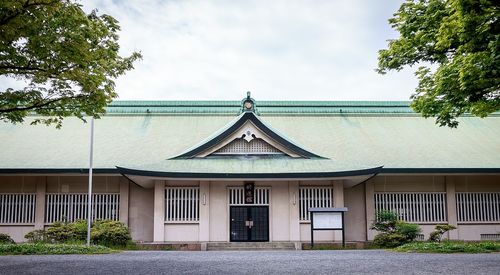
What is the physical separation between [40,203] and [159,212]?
598 cm

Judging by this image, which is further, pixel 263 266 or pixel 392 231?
pixel 392 231

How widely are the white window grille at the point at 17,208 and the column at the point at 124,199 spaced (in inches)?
160

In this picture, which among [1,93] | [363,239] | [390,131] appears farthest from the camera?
[390,131]

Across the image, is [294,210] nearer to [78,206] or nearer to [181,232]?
[181,232]

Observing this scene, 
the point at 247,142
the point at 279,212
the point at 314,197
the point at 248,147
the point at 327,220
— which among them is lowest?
the point at 327,220

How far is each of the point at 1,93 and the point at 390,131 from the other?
2053 centimetres

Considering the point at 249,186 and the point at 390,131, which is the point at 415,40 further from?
the point at 390,131

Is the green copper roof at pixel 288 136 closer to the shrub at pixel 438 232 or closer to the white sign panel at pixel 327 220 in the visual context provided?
the white sign panel at pixel 327 220

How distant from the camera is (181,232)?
22.0 meters

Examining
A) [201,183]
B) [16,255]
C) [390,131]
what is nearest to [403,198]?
[390,131]

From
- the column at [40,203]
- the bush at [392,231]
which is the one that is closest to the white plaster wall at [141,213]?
the column at [40,203]

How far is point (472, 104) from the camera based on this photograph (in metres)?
13.4

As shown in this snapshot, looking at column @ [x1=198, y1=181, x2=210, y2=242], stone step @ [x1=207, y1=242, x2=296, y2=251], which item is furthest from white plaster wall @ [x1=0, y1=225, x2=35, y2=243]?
stone step @ [x1=207, y1=242, x2=296, y2=251]

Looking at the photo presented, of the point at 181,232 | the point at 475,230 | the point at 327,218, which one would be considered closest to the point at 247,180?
the point at 181,232
